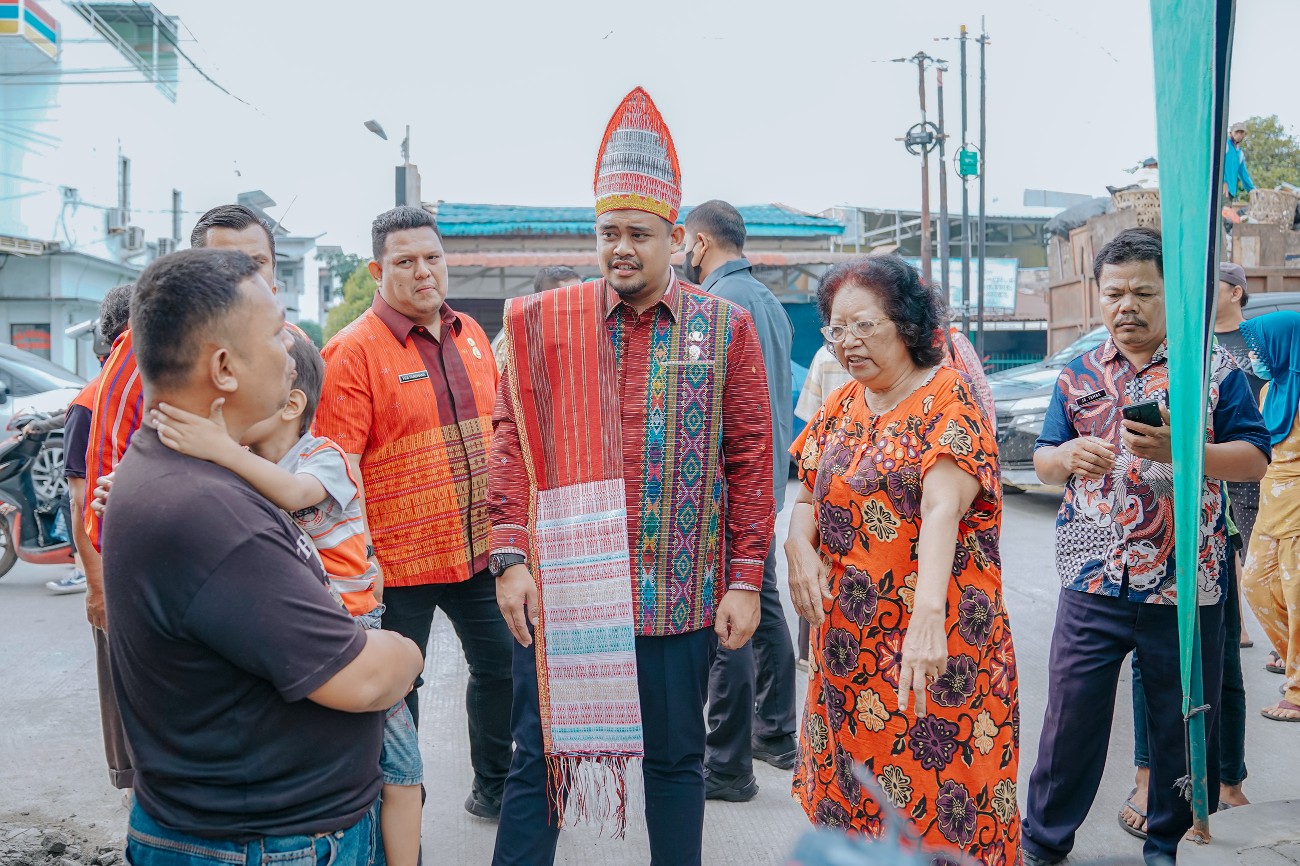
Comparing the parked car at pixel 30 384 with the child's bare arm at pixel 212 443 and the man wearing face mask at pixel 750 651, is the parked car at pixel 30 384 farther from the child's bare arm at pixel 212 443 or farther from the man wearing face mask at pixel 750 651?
the child's bare arm at pixel 212 443

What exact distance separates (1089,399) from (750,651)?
1415mm

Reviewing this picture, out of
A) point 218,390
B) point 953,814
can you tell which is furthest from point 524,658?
point 218,390

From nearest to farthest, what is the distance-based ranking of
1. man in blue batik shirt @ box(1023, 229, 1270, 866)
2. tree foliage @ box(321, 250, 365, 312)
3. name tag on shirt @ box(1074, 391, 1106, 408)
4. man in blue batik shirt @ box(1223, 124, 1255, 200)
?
man in blue batik shirt @ box(1023, 229, 1270, 866) < name tag on shirt @ box(1074, 391, 1106, 408) < man in blue batik shirt @ box(1223, 124, 1255, 200) < tree foliage @ box(321, 250, 365, 312)

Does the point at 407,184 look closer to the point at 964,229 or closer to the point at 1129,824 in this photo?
the point at 1129,824

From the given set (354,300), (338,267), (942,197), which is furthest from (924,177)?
(338,267)

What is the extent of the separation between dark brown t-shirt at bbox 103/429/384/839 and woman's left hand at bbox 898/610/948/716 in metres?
1.34

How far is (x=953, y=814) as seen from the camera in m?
2.50

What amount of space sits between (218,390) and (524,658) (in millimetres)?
1376

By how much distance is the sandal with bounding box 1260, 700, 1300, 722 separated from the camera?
442cm

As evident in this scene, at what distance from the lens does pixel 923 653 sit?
240cm

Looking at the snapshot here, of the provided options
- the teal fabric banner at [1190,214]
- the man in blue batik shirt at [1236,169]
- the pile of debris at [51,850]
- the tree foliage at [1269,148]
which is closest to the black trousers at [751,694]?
the teal fabric banner at [1190,214]

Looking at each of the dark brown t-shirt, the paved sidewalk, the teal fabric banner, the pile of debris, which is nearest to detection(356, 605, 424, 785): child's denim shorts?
the dark brown t-shirt

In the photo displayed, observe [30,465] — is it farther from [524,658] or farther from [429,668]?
[524,658]

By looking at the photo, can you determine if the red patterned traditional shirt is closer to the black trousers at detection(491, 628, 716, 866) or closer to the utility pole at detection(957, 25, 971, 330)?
the black trousers at detection(491, 628, 716, 866)
